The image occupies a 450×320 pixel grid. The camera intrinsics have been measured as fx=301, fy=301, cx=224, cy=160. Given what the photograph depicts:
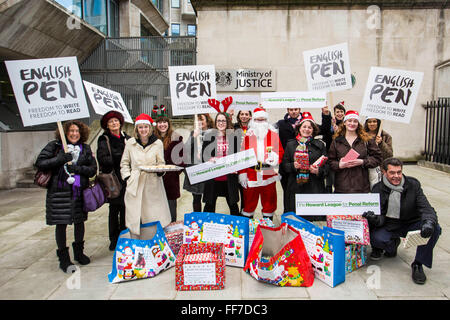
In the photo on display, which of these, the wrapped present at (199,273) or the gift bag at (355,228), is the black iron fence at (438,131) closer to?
the gift bag at (355,228)

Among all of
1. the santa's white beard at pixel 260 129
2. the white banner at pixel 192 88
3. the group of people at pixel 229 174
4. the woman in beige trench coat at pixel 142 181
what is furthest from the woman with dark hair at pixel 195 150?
the santa's white beard at pixel 260 129

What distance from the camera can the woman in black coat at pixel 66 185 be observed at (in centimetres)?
347

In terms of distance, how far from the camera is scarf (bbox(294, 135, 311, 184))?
397 cm

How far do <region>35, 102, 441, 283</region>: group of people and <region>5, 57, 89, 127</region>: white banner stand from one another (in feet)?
0.79

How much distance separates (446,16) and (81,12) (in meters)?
13.1

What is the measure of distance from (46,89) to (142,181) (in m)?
1.58

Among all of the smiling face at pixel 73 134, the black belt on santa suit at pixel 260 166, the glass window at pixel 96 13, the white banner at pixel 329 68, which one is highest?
the glass window at pixel 96 13

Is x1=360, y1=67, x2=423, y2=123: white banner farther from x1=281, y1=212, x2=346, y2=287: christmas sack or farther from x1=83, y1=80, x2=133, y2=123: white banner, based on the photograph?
x1=83, y1=80, x2=133, y2=123: white banner

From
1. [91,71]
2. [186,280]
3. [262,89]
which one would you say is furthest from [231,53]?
[186,280]

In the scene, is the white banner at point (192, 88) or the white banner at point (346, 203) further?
the white banner at point (192, 88)

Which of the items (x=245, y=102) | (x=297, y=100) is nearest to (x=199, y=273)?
(x=297, y=100)

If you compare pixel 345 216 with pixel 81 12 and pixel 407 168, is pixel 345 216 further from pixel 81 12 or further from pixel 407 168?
pixel 81 12

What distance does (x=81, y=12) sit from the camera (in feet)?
37.3

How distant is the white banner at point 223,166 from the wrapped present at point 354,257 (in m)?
1.48
